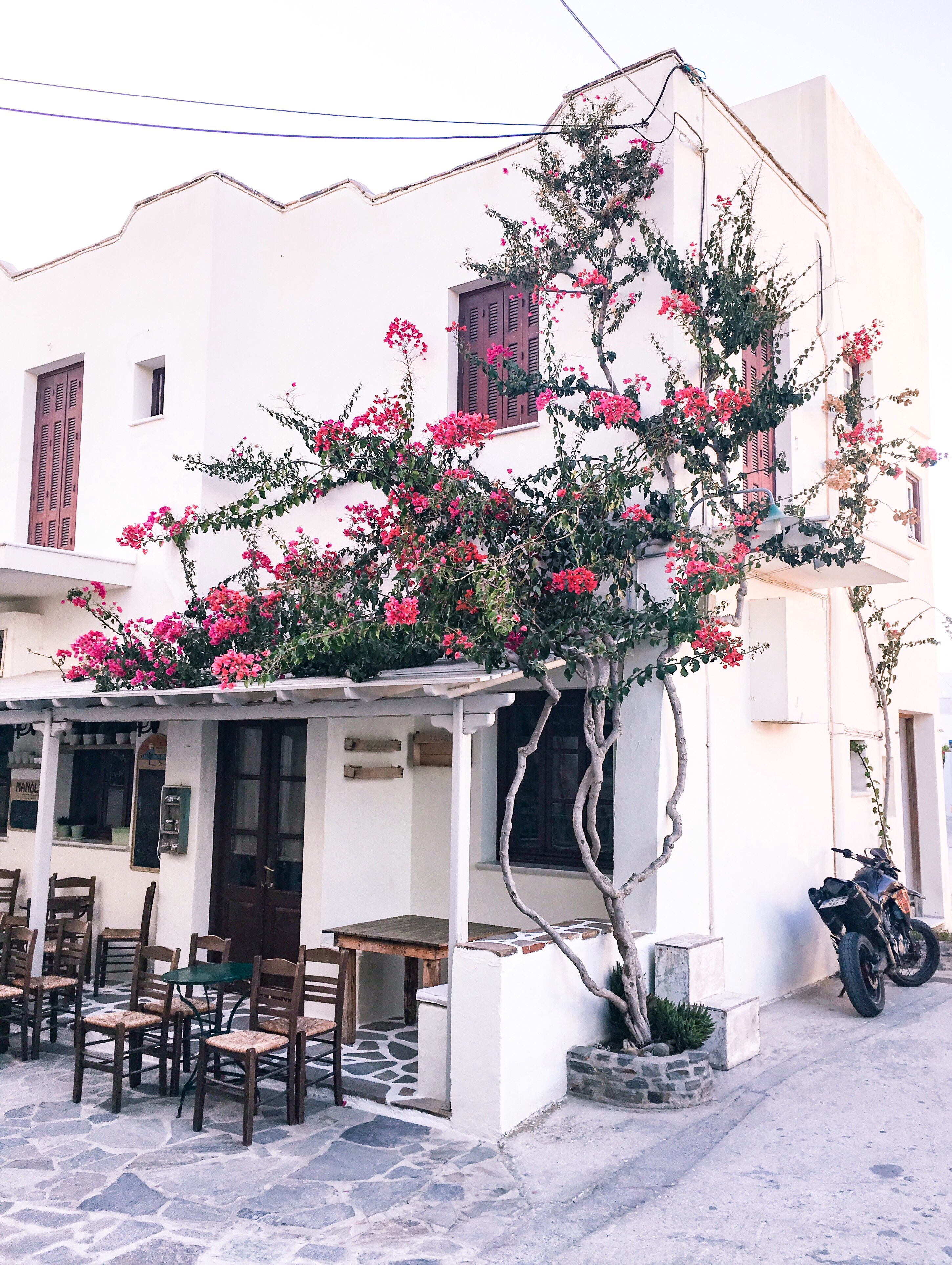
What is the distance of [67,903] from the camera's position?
999 cm

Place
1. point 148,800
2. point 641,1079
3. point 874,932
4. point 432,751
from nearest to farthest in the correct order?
1. point 641,1079
2. point 874,932
3. point 432,751
4. point 148,800

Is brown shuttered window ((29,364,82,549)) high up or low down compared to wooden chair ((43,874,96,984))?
up

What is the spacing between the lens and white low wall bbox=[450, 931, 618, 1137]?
6152 millimetres

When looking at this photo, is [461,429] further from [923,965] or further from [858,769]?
[923,965]

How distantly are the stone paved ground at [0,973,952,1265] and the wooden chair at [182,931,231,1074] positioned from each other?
1.10 feet

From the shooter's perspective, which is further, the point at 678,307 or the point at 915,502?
the point at 915,502

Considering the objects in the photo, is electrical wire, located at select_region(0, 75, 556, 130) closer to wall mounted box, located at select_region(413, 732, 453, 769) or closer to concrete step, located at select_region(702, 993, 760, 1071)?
wall mounted box, located at select_region(413, 732, 453, 769)

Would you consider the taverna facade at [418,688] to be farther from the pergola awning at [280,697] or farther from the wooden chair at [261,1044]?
the wooden chair at [261,1044]

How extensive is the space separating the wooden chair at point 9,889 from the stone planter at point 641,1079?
6.67 m

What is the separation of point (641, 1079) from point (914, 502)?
9075mm

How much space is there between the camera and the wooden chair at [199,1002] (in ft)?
22.7

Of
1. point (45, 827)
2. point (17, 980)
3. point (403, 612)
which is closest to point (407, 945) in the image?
point (403, 612)

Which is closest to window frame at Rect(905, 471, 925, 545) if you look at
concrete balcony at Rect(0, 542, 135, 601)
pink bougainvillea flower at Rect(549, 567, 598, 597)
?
pink bougainvillea flower at Rect(549, 567, 598, 597)

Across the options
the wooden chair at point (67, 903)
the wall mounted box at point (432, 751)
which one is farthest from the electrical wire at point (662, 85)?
the wooden chair at point (67, 903)
